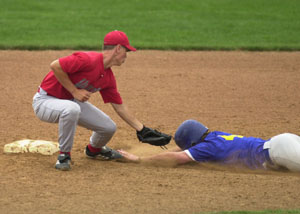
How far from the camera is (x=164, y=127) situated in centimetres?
919

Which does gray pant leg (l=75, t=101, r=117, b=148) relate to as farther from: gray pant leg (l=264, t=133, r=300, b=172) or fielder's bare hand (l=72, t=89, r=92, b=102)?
gray pant leg (l=264, t=133, r=300, b=172)

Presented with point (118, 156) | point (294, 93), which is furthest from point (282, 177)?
point (294, 93)

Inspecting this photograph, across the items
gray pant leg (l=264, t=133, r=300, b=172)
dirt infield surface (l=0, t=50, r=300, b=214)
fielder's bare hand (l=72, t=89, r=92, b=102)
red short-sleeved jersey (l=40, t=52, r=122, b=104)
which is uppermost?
red short-sleeved jersey (l=40, t=52, r=122, b=104)

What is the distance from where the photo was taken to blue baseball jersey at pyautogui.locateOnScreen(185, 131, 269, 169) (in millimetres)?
7066

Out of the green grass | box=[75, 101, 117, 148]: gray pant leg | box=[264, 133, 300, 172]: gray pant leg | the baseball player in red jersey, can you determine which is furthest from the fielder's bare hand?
the green grass

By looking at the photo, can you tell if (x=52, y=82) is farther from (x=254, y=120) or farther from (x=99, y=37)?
(x=99, y=37)

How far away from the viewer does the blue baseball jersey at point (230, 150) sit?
7.07 m

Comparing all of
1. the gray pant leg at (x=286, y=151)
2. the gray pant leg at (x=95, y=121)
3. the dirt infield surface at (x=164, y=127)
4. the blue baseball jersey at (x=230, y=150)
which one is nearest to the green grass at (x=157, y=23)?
the dirt infield surface at (x=164, y=127)

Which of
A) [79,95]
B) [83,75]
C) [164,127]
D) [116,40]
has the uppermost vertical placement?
[116,40]

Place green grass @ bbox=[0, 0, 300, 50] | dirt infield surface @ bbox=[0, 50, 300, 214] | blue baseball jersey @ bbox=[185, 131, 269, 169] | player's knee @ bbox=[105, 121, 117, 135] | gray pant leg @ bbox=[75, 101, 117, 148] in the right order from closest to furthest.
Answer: dirt infield surface @ bbox=[0, 50, 300, 214] → blue baseball jersey @ bbox=[185, 131, 269, 169] → gray pant leg @ bbox=[75, 101, 117, 148] → player's knee @ bbox=[105, 121, 117, 135] → green grass @ bbox=[0, 0, 300, 50]

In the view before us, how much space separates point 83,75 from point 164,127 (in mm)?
2585

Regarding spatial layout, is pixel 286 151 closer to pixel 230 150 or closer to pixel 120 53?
Result: pixel 230 150

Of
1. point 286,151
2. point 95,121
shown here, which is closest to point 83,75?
point 95,121

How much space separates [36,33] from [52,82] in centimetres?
910
